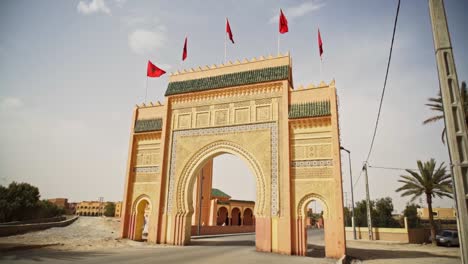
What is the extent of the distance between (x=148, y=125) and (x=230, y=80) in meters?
5.41

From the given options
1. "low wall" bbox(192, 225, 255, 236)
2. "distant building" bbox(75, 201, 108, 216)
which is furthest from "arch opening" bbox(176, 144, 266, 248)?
"distant building" bbox(75, 201, 108, 216)

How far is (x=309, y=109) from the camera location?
13.5 m

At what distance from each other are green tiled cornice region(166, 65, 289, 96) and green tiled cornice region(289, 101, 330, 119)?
63.8 inches

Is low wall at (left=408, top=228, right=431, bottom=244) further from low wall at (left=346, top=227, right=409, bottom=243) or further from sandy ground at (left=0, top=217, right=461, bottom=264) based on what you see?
sandy ground at (left=0, top=217, right=461, bottom=264)

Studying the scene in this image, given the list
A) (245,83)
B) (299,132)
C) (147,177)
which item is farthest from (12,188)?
(299,132)

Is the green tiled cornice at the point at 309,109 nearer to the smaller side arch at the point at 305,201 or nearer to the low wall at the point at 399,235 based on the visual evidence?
the smaller side arch at the point at 305,201

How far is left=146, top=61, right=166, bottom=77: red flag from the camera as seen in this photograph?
57.7 feet

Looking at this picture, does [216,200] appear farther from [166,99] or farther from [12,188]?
[12,188]

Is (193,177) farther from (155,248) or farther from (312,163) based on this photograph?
(312,163)

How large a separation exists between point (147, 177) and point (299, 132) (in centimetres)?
846

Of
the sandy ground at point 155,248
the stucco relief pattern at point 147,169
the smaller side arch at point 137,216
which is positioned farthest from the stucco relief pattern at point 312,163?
the smaller side arch at point 137,216

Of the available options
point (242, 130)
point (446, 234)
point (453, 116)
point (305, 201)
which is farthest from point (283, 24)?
point (446, 234)

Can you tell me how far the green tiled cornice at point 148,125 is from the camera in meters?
16.7

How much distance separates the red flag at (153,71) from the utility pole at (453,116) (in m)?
14.5
